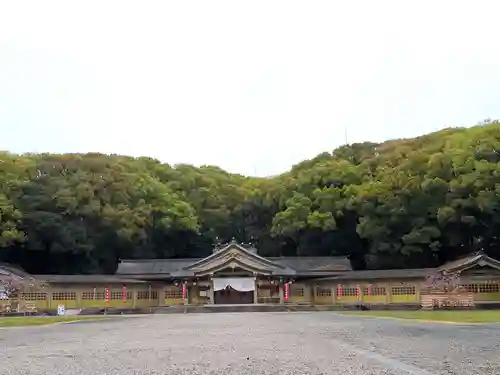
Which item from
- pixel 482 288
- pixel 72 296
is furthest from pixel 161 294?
pixel 482 288

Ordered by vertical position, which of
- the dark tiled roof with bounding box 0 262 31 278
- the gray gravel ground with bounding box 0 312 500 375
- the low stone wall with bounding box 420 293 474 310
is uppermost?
the dark tiled roof with bounding box 0 262 31 278

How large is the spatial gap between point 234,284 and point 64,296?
11.6 metres

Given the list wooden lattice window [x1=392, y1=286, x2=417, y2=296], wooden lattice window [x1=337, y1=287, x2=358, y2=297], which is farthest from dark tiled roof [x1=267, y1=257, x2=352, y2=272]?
wooden lattice window [x1=392, y1=286, x2=417, y2=296]

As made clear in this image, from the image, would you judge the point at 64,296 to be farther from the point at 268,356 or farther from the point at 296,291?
the point at 268,356

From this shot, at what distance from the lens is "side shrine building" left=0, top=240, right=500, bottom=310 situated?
43.0m

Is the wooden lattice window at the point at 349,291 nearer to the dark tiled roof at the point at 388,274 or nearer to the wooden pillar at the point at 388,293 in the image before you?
the dark tiled roof at the point at 388,274

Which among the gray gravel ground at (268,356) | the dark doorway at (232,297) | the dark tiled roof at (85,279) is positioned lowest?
the gray gravel ground at (268,356)

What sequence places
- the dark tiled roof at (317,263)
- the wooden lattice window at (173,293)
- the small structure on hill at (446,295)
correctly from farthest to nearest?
the dark tiled roof at (317,263) < the wooden lattice window at (173,293) < the small structure on hill at (446,295)

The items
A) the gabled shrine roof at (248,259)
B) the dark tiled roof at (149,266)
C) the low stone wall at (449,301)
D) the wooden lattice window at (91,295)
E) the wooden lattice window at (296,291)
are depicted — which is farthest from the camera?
the dark tiled roof at (149,266)

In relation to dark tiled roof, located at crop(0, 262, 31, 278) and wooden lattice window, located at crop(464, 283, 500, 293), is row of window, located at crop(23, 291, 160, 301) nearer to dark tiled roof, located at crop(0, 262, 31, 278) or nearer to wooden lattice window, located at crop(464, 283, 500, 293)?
dark tiled roof, located at crop(0, 262, 31, 278)

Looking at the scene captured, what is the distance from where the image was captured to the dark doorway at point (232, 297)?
46.7 m

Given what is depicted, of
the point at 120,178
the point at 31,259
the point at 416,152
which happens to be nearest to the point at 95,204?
the point at 120,178

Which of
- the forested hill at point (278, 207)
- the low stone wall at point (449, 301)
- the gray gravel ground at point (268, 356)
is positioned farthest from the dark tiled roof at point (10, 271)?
the gray gravel ground at point (268, 356)

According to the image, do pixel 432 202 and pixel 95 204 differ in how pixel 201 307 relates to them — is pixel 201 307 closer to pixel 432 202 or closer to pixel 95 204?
pixel 95 204
